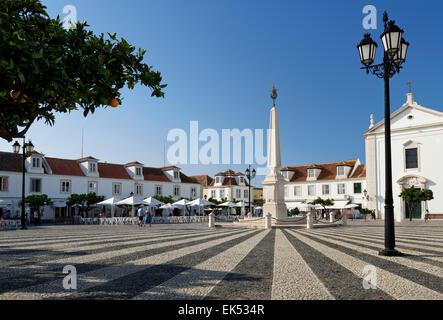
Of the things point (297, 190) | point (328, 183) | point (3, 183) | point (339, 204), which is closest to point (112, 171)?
point (3, 183)

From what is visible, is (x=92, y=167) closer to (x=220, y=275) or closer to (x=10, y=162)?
(x=10, y=162)

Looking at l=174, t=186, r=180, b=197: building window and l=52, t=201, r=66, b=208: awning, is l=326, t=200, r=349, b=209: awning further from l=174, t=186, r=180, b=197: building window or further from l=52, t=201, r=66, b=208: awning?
l=52, t=201, r=66, b=208: awning

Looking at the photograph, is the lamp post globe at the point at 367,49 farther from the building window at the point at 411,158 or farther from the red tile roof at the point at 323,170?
the red tile roof at the point at 323,170

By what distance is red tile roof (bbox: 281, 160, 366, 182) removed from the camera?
55.9m

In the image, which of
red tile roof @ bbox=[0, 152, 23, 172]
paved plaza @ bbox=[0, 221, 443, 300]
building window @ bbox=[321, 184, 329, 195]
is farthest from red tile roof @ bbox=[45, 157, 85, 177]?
paved plaza @ bbox=[0, 221, 443, 300]

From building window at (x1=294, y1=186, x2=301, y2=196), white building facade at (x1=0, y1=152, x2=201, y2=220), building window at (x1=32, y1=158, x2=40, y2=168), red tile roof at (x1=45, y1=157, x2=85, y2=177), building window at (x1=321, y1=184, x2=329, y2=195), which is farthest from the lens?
building window at (x1=294, y1=186, x2=301, y2=196)

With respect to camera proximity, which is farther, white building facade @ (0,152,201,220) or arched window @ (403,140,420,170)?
arched window @ (403,140,420,170)

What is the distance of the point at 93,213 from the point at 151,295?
4349 centimetres

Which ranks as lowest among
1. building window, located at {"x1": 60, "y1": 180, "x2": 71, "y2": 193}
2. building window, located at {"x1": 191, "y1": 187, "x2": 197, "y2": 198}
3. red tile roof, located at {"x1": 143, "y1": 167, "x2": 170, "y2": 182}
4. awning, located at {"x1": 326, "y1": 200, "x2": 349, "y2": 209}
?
awning, located at {"x1": 326, "y1": 200, "x2": 349, "y2": 209}

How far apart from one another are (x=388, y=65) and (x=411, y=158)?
37.6 m

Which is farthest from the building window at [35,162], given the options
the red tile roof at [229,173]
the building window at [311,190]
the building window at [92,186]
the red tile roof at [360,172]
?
the red tile roof at [360,172]

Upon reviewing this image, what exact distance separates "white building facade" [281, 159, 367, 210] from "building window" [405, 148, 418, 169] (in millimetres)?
9205

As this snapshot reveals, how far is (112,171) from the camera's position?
164 ft

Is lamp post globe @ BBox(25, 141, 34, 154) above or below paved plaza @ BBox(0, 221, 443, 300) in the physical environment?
above
